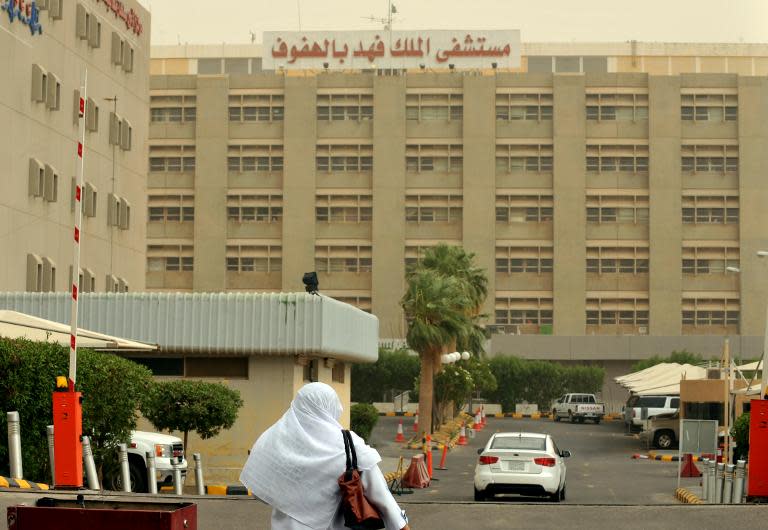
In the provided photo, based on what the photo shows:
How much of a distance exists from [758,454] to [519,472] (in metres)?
7.02

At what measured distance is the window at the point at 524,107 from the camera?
336 feet

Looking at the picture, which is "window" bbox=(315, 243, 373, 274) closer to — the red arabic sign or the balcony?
the balcony

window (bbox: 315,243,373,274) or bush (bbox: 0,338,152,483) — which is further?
window (bbox: 315,243,373,274)

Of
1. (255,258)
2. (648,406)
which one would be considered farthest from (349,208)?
(648,406)

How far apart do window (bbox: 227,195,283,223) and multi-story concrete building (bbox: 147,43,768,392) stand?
0.11 metres

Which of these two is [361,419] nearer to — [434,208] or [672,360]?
[672,360]

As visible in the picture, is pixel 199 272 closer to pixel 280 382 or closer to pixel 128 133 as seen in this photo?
pixel 128 133

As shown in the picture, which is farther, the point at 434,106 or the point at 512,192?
the point at 434,106

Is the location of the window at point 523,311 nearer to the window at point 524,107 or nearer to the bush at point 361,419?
the window at point 524,107

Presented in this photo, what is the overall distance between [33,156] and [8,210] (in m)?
2.56

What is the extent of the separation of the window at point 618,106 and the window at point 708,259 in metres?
10.7

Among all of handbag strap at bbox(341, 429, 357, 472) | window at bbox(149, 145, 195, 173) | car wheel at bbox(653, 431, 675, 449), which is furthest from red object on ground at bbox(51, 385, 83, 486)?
window at bbox(149, 145, 195, 173)

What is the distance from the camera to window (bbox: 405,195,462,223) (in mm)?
101875

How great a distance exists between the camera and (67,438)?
17.4m
